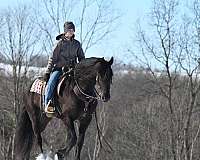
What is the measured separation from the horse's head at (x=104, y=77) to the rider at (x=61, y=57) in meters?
0.91

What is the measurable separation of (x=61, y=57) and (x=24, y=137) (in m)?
1.77

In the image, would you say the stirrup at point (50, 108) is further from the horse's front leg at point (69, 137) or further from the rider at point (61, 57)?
the horse's front leg at point (69, 137)

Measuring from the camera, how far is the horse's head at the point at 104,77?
16.9 ft

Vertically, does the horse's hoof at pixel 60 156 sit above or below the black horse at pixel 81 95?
below

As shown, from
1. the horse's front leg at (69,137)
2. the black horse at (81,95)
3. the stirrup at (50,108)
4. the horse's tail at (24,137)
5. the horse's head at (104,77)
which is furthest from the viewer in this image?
the horse's tail at (24,137)

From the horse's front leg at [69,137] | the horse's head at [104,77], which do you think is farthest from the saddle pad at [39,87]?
the horse's head at [104,77]

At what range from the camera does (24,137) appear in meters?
7.30

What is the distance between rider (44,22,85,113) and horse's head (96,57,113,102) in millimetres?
909

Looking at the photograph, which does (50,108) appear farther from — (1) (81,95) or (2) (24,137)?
(2) (24,137)

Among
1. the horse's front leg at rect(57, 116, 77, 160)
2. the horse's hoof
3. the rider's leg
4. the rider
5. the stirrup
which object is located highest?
the rider

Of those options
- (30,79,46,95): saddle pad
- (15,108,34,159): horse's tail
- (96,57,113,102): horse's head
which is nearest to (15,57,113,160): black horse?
(96,57,113,102): horse's head

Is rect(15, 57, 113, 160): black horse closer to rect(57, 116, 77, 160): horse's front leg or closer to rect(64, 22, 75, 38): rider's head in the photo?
rect(57, 116, 77, 160): horse's front leg

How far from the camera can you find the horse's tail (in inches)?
285

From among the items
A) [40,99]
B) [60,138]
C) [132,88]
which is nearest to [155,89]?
[60,138]
